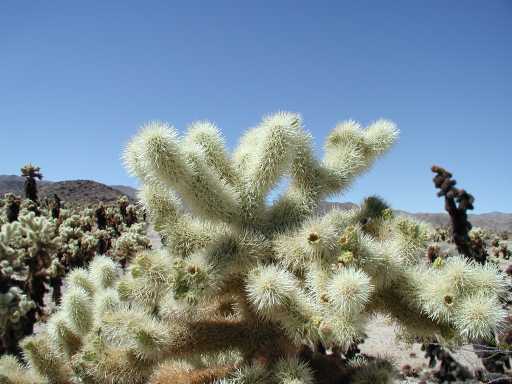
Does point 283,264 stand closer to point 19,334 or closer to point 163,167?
point 163,167

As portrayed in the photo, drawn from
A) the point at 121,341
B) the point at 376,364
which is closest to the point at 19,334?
the point at 121,341

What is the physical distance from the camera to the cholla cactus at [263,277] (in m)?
2.52

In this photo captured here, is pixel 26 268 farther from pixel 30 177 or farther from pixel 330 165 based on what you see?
pixel 30 177

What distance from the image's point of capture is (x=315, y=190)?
3.23 metres

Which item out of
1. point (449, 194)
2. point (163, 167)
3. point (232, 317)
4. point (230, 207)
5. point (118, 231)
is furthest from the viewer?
point (118, 231)

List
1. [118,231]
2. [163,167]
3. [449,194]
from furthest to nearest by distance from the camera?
[118,231] < [449,194] < [163,167]

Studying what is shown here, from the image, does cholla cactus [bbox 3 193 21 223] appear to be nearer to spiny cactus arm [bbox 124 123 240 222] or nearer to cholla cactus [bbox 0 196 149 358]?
cholla cactus [bbox 0 196 149 358]

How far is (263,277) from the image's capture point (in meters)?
2.50

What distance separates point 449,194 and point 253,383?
7129 millimetres

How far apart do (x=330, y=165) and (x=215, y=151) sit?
842mm

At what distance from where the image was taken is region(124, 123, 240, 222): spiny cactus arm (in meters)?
2.71

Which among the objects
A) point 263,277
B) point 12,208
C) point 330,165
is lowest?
point 263,277

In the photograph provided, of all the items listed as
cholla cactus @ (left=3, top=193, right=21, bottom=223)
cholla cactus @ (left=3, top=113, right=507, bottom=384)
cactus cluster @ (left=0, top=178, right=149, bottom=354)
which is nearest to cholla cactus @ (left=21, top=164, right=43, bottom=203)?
cholla cactus @ (left=3, top=193, right=21, bottom=223)

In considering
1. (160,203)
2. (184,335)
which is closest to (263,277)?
(184,335)
